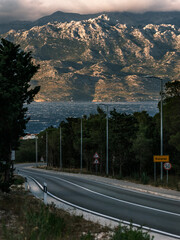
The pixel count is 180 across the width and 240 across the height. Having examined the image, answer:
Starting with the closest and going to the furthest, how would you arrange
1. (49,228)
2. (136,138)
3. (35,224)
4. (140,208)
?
(35,224) < (49,228) < (140,208) < (136,138)

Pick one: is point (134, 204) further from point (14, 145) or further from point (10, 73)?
point (10, 73)

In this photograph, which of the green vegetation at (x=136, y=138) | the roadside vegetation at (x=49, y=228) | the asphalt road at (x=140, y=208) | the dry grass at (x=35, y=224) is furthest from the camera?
the green vegetation at (x=136, y=138)

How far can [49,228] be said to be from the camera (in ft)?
34.9

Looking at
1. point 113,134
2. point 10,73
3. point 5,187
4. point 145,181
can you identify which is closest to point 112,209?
point 5,187

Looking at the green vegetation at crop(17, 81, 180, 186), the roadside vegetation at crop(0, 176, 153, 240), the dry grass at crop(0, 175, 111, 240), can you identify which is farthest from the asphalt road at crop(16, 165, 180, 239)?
the green vegetation at crop(17, 81, 180, 186)

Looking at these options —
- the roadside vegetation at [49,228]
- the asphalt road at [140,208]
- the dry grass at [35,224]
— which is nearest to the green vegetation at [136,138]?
the asphalt road at [140,208]

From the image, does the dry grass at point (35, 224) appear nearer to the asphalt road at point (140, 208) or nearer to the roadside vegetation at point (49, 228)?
the roadside vegetation at point (49, 228)

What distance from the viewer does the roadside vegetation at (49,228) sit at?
930 cm

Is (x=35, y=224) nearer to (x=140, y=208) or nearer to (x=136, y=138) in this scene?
(x=140, y=208)

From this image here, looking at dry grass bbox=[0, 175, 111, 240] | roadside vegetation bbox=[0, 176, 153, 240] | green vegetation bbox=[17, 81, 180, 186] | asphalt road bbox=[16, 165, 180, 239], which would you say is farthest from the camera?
green vegetation bbox=[17, 81, 180, 186]

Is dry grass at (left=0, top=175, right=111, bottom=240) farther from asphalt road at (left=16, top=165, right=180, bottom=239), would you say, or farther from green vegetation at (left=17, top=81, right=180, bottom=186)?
green vegetation at (left=17, top=81, right=180, bottom=186)

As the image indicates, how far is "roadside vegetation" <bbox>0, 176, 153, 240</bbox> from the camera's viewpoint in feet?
30.5

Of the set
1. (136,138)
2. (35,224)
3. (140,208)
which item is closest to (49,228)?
(35,224)

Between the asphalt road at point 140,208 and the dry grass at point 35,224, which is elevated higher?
the dry grass at point 35,224
